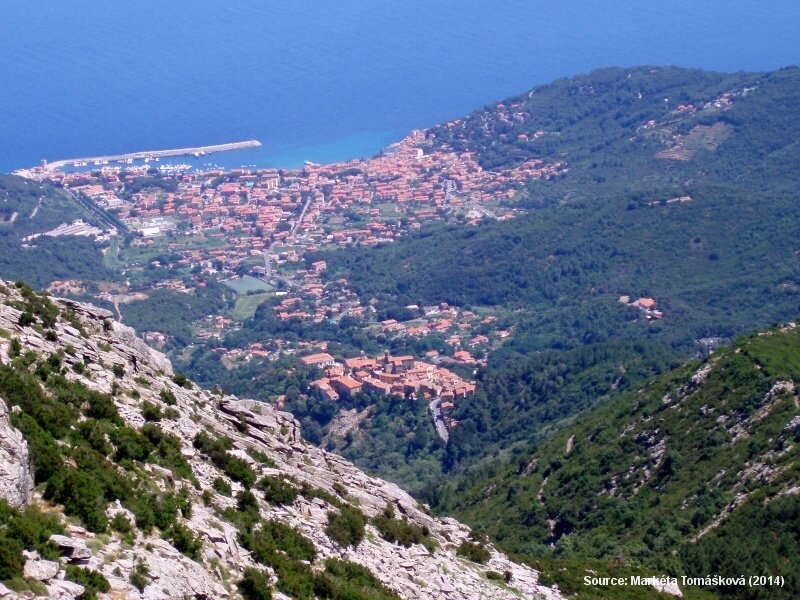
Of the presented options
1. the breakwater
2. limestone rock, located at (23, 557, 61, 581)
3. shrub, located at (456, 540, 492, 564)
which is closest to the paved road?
shrub, located at (456, 540, 492, 564)

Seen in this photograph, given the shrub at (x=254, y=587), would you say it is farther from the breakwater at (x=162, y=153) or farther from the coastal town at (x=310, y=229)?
the breakwater at (x=162, y=153)

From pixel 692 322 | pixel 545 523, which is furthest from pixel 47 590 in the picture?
pixel 692 322

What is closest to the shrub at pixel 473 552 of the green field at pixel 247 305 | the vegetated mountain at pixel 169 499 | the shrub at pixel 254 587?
the vegetated mountain at pixel 169 499

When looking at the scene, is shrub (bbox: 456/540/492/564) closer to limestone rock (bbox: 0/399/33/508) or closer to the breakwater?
limestone rock (bbox: 0/399/33/508)

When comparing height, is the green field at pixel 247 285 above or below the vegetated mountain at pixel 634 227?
below

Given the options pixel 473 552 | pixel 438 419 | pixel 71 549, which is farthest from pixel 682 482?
pixel 438 419
